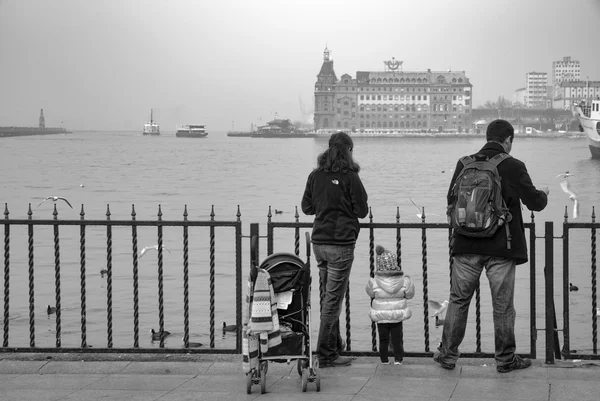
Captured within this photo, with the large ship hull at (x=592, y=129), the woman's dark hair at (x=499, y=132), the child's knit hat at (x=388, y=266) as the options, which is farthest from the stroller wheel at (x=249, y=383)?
the large ship hull at (x=592, y=129)

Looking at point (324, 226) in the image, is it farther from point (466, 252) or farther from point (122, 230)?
point (122, 230)

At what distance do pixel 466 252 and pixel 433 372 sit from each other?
0.86 m

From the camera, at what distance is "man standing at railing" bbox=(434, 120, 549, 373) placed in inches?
240

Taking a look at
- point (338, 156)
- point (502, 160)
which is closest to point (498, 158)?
point (502, 160)

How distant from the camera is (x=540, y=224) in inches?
1168

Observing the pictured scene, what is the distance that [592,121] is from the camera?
284 feet

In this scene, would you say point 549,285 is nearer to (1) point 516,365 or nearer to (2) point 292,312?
(1) point 516,365

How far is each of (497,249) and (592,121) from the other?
84.9 m

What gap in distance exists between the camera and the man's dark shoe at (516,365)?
6262 millimetres

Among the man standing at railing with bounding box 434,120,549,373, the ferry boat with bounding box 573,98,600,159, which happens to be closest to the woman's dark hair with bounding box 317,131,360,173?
the man standing at railing with bounding box 434,120,549,373

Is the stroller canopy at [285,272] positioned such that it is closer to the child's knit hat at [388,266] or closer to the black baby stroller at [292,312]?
the black baby stroller at [292,312]

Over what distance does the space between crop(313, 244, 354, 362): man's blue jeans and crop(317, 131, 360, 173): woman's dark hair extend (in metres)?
0.55

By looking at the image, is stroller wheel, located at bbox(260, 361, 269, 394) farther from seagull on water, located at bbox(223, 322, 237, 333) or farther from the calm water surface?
seagull on water, located at bbox(223, 322, 237, 333)

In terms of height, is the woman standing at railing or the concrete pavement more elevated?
the woman standing at railing
